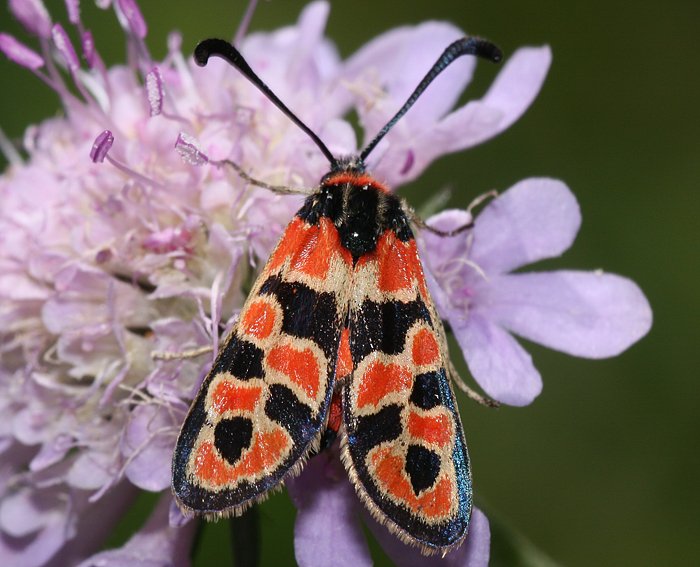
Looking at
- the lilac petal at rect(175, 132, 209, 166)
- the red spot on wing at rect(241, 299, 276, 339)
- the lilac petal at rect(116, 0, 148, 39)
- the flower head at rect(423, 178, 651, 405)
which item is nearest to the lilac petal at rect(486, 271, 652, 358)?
the flower head at rect(423, 178, 651, 405)

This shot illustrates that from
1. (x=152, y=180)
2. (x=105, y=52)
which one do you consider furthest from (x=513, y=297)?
(x=105, y=52)

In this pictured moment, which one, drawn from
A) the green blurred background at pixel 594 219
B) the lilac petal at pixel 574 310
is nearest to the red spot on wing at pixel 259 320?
the lilac petal at pixel 574 310

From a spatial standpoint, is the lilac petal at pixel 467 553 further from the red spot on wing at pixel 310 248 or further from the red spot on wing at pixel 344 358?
the red spot on wing at pixel 310 248

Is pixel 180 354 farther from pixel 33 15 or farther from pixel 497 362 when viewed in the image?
pixel 33 15

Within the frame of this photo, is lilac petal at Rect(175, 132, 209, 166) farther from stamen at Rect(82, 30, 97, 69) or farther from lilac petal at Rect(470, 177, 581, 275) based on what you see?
lilac petal at Rect(470, 177, 581, 275)

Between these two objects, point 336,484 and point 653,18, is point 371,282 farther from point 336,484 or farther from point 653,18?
point 653,18

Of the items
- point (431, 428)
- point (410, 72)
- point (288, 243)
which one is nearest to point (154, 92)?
point (288, 243)


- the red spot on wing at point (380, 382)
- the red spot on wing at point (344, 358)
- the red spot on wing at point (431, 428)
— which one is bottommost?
the red spot on wing at point (431, 428)
